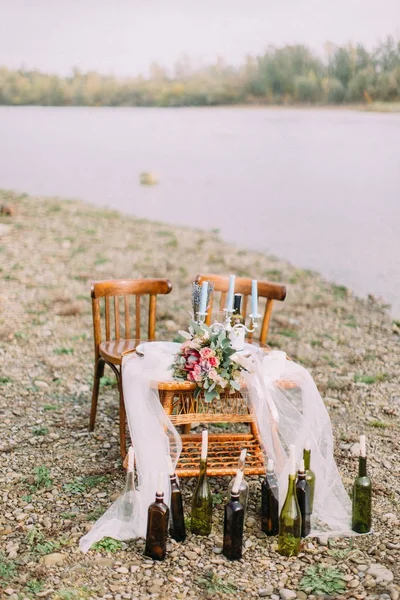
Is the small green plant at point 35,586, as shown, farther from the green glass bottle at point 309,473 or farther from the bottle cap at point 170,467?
the green glass bottle at point 309,473

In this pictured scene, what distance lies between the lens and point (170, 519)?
3424mm

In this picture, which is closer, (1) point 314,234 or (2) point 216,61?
(1) point 314,234

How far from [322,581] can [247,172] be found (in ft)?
36.5

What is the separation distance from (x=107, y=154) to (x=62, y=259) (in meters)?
7.01

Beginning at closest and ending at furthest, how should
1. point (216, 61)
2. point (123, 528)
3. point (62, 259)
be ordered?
point (123, 528)
point (62, 259)
point (216, 61)

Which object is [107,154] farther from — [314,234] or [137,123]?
[314,234]

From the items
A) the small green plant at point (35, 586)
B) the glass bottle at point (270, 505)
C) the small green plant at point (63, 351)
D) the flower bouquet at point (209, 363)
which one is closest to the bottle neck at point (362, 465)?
the glass bottle at point (270, 505)

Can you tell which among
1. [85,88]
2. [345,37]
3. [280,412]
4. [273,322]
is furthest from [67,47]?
[280,412]

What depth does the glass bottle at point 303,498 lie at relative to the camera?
10.8ft

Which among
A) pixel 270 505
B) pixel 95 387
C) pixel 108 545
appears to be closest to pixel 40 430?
pixel 95 387

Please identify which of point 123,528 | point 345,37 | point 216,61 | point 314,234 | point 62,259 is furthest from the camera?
point 216,61

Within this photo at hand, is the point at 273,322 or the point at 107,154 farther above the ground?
the point at 107,154

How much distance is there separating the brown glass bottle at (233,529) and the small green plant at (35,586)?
2.76ft

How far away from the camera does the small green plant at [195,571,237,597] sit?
9.87ft
